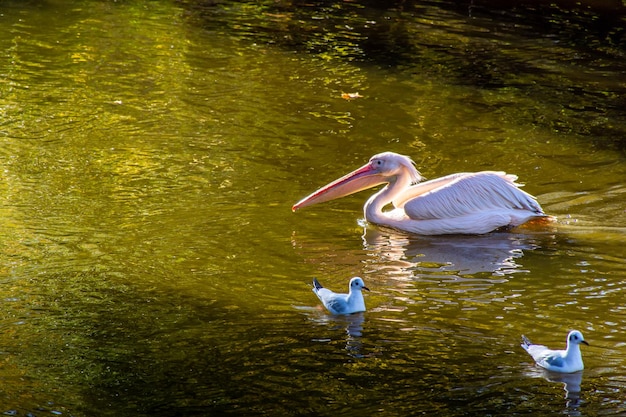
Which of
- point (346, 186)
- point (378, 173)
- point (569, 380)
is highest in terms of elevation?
point (378, 173)

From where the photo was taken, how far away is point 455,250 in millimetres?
7309

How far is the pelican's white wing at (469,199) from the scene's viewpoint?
25.0ft

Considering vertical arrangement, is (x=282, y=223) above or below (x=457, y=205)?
below

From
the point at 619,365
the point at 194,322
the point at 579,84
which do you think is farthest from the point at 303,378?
the point at 579,84

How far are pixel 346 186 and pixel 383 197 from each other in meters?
0.31

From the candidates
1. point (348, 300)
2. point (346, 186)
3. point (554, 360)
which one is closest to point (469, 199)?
point (346, 186)

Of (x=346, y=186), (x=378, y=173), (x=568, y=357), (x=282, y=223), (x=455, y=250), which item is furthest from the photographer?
(x=378, y=173)

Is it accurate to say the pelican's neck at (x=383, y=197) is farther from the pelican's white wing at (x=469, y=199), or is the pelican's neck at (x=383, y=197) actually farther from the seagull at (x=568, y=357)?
the seagull at (x=568, y=357)

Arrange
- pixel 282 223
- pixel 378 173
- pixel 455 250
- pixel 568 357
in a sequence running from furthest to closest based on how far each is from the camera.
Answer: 1. pixel 378 173
2. pixel 282 223
3. pixel 455 250
4. pixel 568 357

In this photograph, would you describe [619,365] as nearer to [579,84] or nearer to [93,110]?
[93,110]

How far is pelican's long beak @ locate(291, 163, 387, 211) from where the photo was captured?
7.69 m

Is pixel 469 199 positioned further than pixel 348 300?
Yes

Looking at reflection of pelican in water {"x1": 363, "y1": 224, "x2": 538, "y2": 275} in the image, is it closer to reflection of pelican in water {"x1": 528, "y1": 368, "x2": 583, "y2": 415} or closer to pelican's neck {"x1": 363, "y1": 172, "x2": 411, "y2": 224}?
pelican's neck {"x1": 363, "y1": 172, "x2": 411, "y2": 224}

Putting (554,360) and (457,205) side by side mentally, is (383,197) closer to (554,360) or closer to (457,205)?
(457,205)
